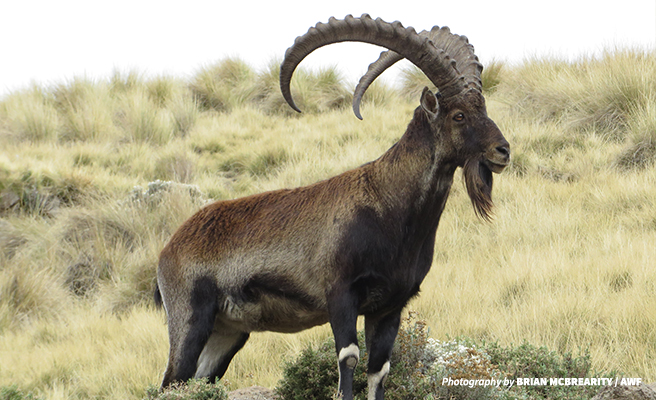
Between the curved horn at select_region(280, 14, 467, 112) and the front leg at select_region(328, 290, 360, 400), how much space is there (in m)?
1.14

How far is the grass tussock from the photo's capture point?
21.4 feet

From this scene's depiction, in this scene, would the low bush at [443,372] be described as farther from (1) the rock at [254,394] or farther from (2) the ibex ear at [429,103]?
(2) the ibex ear at [429,103]

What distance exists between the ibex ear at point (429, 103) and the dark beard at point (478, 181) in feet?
1.18

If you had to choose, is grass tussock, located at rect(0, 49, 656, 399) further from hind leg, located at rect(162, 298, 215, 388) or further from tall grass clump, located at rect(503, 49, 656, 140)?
hind leg, located at rect(162, 298, 215, 388)

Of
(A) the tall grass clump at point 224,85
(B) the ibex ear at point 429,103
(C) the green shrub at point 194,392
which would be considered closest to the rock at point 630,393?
(B) the ibex ear at point 429,103

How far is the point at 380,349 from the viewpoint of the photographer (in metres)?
4.18

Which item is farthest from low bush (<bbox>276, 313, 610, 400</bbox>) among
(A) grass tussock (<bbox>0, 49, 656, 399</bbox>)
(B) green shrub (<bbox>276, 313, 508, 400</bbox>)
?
(A) grass tussock (<bbox>0, 49, 656, 399</bbox>)

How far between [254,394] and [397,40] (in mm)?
3066

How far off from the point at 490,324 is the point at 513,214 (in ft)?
10.3

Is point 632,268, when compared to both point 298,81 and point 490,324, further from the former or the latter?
point 298,81

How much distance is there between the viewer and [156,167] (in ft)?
44.6

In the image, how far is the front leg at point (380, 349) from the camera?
13.7 feet

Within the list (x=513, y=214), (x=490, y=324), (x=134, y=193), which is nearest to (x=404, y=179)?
(x=490, y=324)

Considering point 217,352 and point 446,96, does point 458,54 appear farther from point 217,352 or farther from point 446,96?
point 217,352
